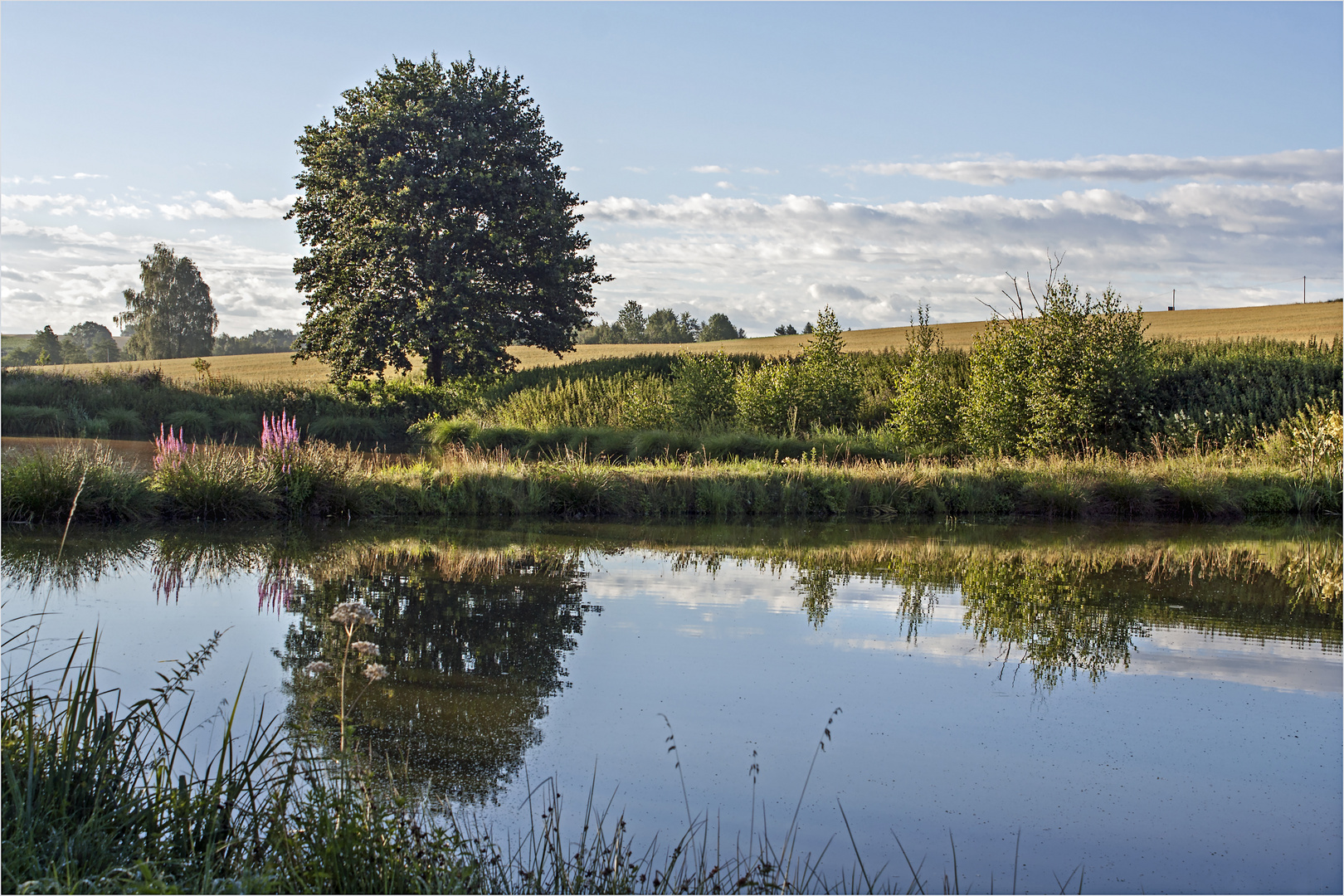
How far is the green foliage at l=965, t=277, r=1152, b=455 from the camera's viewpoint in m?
18.5

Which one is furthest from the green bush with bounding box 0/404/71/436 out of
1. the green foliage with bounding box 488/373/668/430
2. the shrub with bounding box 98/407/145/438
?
the green foliage with bounding box 488/373/668/430

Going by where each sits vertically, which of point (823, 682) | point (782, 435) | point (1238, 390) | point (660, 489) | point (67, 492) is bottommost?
point (823, 682)

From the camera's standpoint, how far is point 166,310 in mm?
56875

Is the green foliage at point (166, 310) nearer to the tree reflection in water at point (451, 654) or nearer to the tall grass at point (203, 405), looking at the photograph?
the tall grass at point (203, 405)

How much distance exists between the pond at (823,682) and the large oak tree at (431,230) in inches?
663

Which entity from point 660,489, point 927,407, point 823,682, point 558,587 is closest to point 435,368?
point 927,407

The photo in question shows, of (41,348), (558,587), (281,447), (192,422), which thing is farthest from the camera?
(41,348)

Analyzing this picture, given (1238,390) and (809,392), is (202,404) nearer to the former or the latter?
(809,392)

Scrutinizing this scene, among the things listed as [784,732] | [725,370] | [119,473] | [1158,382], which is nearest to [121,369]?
[725,370]

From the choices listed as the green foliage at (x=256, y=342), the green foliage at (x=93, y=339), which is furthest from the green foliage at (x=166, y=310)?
the green foliage at (x=256, y=342)

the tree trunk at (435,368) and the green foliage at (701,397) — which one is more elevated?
the tree trunk at (435,368)

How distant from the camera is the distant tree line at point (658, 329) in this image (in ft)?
231

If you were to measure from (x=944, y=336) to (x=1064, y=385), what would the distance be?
28.4m

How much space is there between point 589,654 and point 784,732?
1714mm
